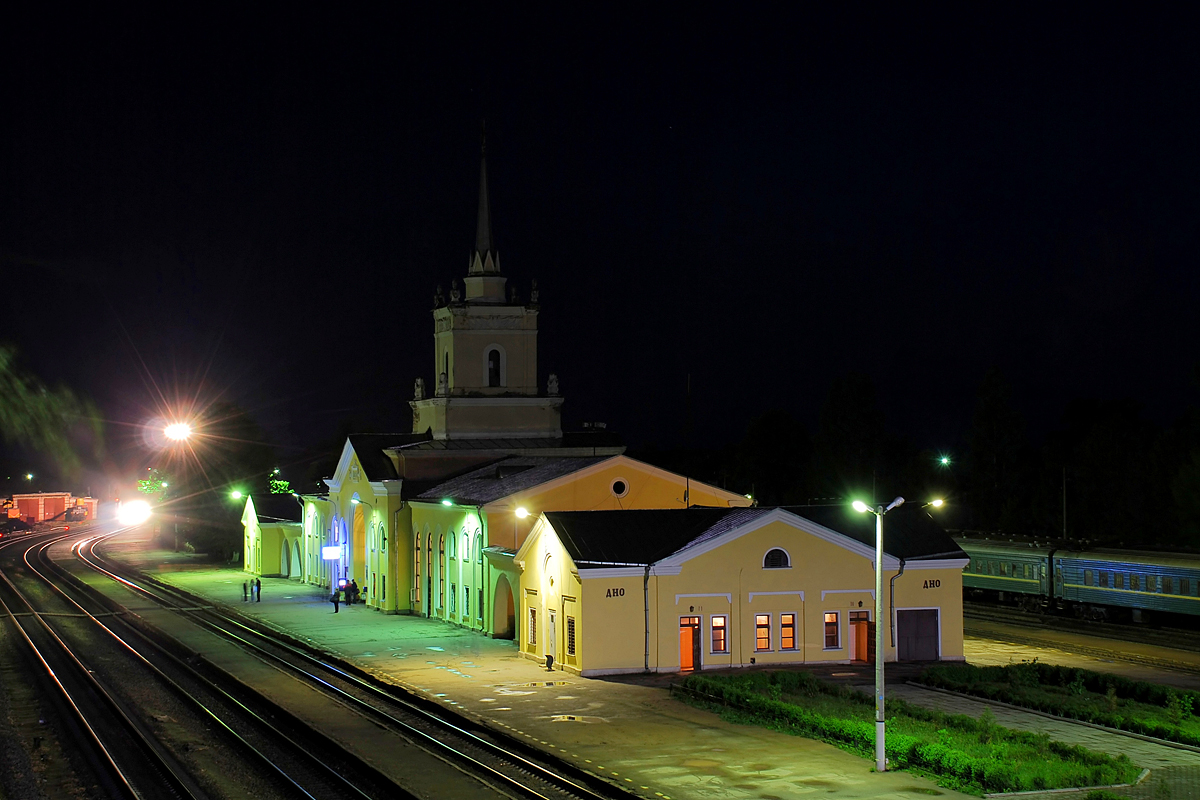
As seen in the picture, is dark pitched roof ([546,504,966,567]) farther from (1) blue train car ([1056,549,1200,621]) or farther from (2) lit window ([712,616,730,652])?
(1) blue train car ([1056,549,1200,621])

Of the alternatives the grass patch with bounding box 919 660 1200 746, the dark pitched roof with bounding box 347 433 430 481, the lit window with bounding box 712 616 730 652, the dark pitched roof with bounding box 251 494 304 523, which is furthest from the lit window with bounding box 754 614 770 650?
the dark pitched roof with bounding box 251 494 304 523

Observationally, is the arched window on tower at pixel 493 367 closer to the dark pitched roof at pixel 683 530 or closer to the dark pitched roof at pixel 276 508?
the dark pitched roof at pixel 276 508

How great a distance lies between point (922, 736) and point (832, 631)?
14189mm

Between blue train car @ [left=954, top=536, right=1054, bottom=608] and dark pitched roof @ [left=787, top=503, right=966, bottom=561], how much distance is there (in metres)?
13.5

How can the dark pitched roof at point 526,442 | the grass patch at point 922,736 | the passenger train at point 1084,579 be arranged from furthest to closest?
1. the dark pitched roof at point 526,442
2. the passenger train at point 1084,579
3. the grass patch at point 922,736

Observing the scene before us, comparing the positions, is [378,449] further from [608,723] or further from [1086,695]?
[1086,695]

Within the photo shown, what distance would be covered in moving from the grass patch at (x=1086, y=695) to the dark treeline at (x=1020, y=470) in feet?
80.5

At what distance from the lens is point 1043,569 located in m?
55.3

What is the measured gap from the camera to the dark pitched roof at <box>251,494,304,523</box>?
82875 mm

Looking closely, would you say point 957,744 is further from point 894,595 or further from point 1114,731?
point 894,595

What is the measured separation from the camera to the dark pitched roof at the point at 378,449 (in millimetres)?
61812

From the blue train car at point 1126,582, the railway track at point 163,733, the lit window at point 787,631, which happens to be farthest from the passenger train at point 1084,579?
the railway track at point 163,733

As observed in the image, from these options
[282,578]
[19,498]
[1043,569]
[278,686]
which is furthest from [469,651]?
[19,498]

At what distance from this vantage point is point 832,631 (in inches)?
1641
